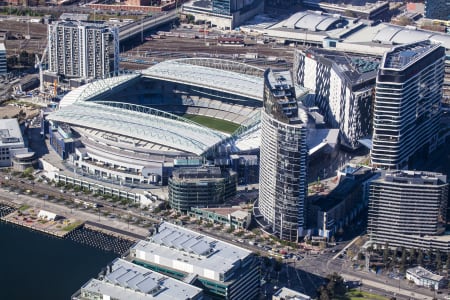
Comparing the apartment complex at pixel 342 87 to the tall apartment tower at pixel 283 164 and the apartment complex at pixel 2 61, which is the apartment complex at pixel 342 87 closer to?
the tall apartment tower at pixel 283 164

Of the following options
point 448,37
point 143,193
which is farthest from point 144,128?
point 448,37

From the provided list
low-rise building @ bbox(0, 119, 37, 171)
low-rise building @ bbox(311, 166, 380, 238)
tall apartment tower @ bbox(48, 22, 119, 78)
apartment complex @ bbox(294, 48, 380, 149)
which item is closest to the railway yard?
tall apartment tower @ bbox(48, 22, 119, 78)

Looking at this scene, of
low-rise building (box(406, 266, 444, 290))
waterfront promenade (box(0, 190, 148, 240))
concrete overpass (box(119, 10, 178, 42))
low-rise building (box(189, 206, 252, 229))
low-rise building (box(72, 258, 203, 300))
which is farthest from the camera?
concrete overpass (box(119, 10, 178, 42))

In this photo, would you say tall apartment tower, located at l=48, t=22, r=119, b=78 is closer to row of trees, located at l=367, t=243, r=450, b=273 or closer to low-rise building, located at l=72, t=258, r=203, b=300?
row of trees, located at l=367, t=243, r=450, b=273

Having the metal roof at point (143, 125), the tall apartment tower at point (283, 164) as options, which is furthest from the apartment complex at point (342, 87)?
the tall apartment tower at point (283, 164)

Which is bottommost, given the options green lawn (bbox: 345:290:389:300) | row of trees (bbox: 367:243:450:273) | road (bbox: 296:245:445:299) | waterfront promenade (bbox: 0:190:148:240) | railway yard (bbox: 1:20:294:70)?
green lawn (bbox: 345:290:389:300)

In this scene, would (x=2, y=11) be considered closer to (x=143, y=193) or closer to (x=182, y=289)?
(x=143, y=193)

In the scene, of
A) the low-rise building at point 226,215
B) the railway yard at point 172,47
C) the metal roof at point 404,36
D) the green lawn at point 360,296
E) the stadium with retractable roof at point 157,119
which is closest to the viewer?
the green lawn at point 360,296
